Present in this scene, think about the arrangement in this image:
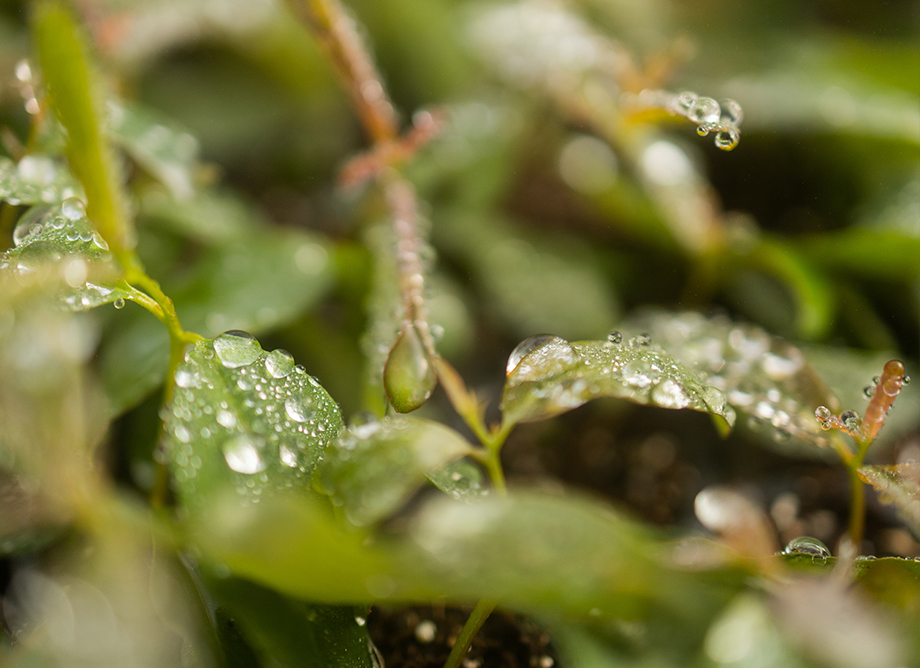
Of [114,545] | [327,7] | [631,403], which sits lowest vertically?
[631,403]

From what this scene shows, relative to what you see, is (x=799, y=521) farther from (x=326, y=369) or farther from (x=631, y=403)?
(x=326, y=369)

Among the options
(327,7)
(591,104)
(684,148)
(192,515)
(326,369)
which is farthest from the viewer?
(684,148)

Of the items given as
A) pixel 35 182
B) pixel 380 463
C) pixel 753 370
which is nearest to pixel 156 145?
pixel 35 182

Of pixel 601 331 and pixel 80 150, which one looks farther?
pixel 601 331

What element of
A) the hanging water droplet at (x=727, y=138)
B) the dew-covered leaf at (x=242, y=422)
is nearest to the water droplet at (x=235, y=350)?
the dew-covered leaf at (x=242, y=422)

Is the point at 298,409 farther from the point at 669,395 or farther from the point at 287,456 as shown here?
the point at 669,395

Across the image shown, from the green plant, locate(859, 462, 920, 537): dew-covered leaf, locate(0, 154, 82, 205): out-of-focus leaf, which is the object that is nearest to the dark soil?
the green plant

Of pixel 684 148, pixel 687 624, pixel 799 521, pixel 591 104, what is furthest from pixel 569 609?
pixel 684 148
